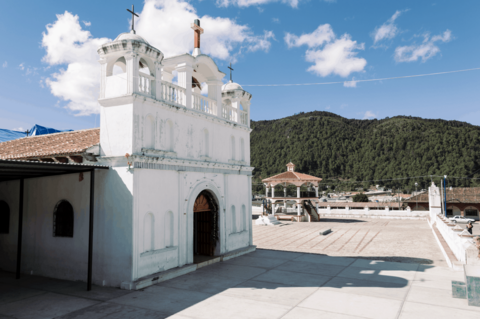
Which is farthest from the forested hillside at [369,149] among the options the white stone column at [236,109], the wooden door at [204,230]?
the wooden door at [204,230]

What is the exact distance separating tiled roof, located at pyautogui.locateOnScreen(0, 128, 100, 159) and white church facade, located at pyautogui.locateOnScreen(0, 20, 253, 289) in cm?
9

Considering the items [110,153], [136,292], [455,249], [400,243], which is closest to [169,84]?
[110,153]

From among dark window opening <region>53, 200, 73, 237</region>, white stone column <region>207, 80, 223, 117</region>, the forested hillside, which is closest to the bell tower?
dark window opening <region>53, 200, 73, 237</region>

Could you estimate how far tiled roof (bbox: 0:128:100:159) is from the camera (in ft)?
35.7

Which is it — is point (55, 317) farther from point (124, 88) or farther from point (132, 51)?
point (132, 51)

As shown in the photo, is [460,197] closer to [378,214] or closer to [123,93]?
[378,214]

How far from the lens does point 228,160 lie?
14.9 m

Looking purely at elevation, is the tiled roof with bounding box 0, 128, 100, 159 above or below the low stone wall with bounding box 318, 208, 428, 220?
above

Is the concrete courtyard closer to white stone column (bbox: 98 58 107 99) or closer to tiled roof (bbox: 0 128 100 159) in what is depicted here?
tiled roof (bbox: 0 128 100 159)

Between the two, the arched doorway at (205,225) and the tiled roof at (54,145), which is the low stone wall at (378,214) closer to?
the arched doorway at (205,225)

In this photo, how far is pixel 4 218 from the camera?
13.0 metres

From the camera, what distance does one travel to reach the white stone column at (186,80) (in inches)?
487

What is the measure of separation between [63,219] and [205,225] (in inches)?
220

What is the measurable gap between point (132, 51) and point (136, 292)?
7.27m
